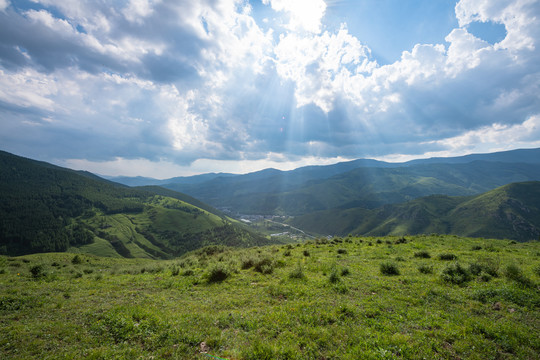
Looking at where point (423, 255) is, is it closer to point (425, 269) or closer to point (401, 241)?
point (425, 269)

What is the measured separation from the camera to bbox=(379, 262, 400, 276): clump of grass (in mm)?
16953

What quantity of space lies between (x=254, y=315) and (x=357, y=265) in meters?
13.2

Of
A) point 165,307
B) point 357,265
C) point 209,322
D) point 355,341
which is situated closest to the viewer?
point 355,341

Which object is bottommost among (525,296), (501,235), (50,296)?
(501,235)

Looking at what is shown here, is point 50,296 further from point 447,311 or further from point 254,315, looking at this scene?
point 447,311

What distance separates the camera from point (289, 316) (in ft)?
35.8

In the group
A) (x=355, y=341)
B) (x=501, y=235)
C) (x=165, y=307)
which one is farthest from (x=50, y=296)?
(x=501, y=235)

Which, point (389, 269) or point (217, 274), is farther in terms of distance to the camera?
point (217, 274)

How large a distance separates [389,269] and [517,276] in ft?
24.6

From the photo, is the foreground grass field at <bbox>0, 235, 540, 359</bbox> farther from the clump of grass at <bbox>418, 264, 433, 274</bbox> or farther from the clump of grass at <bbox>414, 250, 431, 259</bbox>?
the clump of grass at <bbox>414, 250, 431, 259</bbox>

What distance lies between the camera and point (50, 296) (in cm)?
1406

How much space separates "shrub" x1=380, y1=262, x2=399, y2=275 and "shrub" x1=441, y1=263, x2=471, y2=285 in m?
3.05

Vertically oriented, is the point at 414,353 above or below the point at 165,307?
above

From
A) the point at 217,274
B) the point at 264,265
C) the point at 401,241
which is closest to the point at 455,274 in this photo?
the point at 264,265
